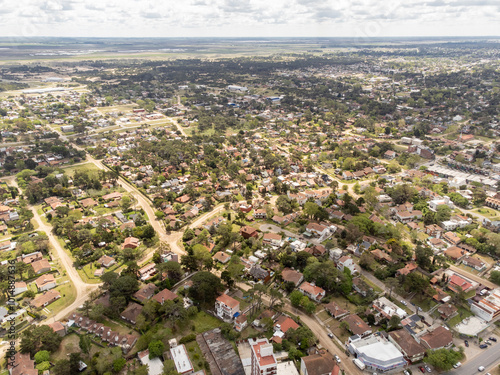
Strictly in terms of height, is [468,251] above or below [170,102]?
below

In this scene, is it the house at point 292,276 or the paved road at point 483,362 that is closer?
the paved road at point 483,362

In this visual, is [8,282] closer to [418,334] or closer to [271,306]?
[271,306]

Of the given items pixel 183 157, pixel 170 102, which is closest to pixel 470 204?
pixel 183 157

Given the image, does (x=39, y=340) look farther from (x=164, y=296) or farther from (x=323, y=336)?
(x=323, y=336)

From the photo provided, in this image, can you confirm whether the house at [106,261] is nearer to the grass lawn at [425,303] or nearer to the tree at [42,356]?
the tree at [42,356]

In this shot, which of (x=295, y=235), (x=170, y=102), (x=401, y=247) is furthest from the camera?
(x=170, y=102)

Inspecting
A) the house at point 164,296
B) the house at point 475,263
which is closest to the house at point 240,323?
the house at point 164,296

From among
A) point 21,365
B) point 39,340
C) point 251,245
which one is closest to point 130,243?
point 39,340
